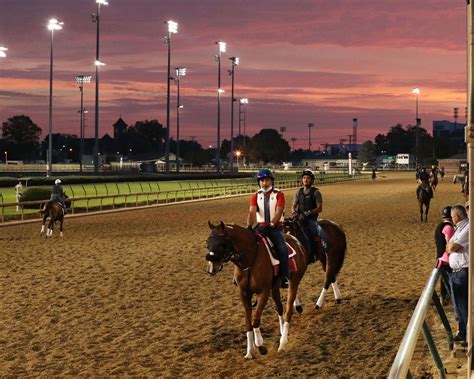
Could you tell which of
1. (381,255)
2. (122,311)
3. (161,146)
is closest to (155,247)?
(381,255)

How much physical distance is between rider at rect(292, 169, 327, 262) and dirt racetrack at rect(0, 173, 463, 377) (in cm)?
101

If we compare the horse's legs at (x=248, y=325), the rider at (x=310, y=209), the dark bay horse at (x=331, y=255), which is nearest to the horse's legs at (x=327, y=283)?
the dark bay horse at (x=331, y=255)

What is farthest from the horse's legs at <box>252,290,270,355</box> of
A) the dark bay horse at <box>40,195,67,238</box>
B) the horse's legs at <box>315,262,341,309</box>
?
the dark bay horse at <box>40,195,67,238</box>

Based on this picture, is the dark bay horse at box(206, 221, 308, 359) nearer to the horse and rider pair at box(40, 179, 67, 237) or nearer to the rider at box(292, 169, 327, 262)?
the rider at box(292, 169, 327, 262)

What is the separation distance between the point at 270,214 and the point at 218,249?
3.74ft

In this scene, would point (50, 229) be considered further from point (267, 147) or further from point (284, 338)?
point (267, 147)

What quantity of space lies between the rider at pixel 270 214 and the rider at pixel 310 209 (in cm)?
113

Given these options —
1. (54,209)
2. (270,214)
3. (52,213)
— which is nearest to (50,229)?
(52,213)

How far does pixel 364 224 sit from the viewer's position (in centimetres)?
2139

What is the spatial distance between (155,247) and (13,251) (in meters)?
3.31

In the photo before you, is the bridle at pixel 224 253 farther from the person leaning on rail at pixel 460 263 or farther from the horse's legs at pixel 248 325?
the person leaning on rail at pixel 460 263

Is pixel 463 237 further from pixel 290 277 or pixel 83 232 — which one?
pixel 83 232

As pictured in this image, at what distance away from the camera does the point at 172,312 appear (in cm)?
941

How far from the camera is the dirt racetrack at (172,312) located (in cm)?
706
